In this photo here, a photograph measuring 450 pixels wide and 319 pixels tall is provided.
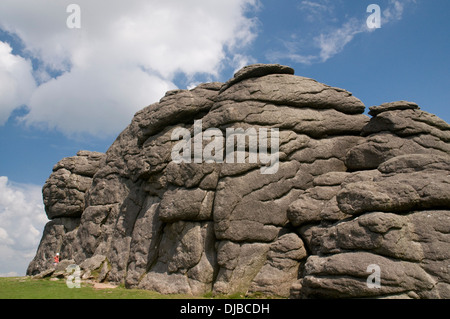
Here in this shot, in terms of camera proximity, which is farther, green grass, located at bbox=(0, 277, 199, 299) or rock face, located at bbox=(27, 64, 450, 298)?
green grass, located at bbox=(0, 277, 199, 299)

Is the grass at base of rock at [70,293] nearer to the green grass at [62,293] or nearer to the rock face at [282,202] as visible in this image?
the green grass at [62,293]

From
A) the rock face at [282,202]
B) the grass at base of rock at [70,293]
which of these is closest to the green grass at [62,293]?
the grass at base of rock at [70,293]

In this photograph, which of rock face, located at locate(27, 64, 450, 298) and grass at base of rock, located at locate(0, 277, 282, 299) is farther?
grass at base of rock, located at locate(0, 277, 282, 299)

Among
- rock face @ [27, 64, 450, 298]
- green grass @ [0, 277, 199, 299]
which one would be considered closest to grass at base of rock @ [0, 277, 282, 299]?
green grass @ [0, 277, 199, 299]

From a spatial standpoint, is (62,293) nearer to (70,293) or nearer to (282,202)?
(70,293)

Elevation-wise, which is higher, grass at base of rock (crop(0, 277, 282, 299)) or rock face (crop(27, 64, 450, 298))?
rock face (crop(27, 64, 450, 298))

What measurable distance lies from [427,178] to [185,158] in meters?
16.7

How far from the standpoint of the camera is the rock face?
18109 mm

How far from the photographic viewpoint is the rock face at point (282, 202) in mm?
18109

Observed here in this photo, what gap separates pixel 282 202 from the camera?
25.5 m

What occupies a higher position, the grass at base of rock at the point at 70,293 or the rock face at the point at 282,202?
the rock face at the point at 282,202

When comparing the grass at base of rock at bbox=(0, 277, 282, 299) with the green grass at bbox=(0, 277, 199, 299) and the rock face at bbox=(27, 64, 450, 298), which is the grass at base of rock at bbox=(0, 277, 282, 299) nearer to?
the green grass at bbox=(0, 277, 199, 299)

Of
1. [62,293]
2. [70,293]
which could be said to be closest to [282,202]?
[70,293]

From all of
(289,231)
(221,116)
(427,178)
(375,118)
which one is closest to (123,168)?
(221,116)
